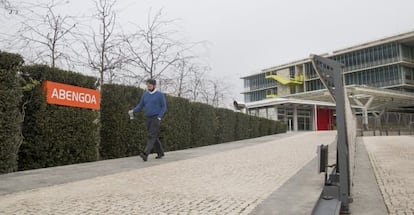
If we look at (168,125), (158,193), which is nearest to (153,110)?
(168,125)

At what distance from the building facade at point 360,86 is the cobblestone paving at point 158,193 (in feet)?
158

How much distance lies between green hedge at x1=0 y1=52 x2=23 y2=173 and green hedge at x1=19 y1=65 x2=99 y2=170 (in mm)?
591

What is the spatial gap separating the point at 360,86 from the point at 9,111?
55304mm

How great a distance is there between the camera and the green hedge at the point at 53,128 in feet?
26.3

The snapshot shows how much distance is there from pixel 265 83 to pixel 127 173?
9323cm

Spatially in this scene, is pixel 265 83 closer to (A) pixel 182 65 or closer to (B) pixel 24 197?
(A) pixel 182 65

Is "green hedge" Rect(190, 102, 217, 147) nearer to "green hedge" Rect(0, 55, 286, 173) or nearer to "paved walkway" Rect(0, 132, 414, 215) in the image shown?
"green hedge" Rect(0, 55, 286, 173)

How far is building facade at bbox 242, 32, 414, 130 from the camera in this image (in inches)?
2469

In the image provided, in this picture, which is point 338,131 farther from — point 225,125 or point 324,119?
point 324,119

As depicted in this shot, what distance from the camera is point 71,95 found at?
29.5 feet

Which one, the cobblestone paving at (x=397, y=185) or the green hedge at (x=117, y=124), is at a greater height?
the green hedge at (x=117, y=124)

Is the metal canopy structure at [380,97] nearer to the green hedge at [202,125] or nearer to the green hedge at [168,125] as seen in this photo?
the green hedge at [168,125]

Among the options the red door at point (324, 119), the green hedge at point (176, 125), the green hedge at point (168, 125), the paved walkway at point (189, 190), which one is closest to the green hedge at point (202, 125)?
the green hedge at point (168, 125)

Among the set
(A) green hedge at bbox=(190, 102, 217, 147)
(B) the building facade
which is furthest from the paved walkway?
(B) the building facade
